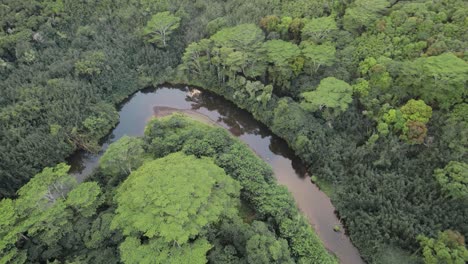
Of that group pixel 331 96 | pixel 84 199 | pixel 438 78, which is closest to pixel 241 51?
pixel 331 96

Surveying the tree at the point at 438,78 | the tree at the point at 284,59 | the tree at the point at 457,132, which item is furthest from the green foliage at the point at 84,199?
the tree at the point at 438,78

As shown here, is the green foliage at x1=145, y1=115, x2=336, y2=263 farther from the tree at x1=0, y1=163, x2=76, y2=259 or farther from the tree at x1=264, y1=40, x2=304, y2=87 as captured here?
the tree at x1=264, y1=40, x2=304, y2=87

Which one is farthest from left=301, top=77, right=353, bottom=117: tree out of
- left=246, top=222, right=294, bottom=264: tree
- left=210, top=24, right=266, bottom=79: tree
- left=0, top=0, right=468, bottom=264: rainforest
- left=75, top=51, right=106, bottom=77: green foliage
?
left=75, top=51, right=106, bottom=77: green foliage

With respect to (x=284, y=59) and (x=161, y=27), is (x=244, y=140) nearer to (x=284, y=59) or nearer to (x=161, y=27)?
(x=284, y=59)

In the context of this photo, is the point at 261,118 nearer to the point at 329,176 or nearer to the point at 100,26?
the point at 329,176

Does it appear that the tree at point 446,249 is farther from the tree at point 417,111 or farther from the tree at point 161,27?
the tree at point 161,27
